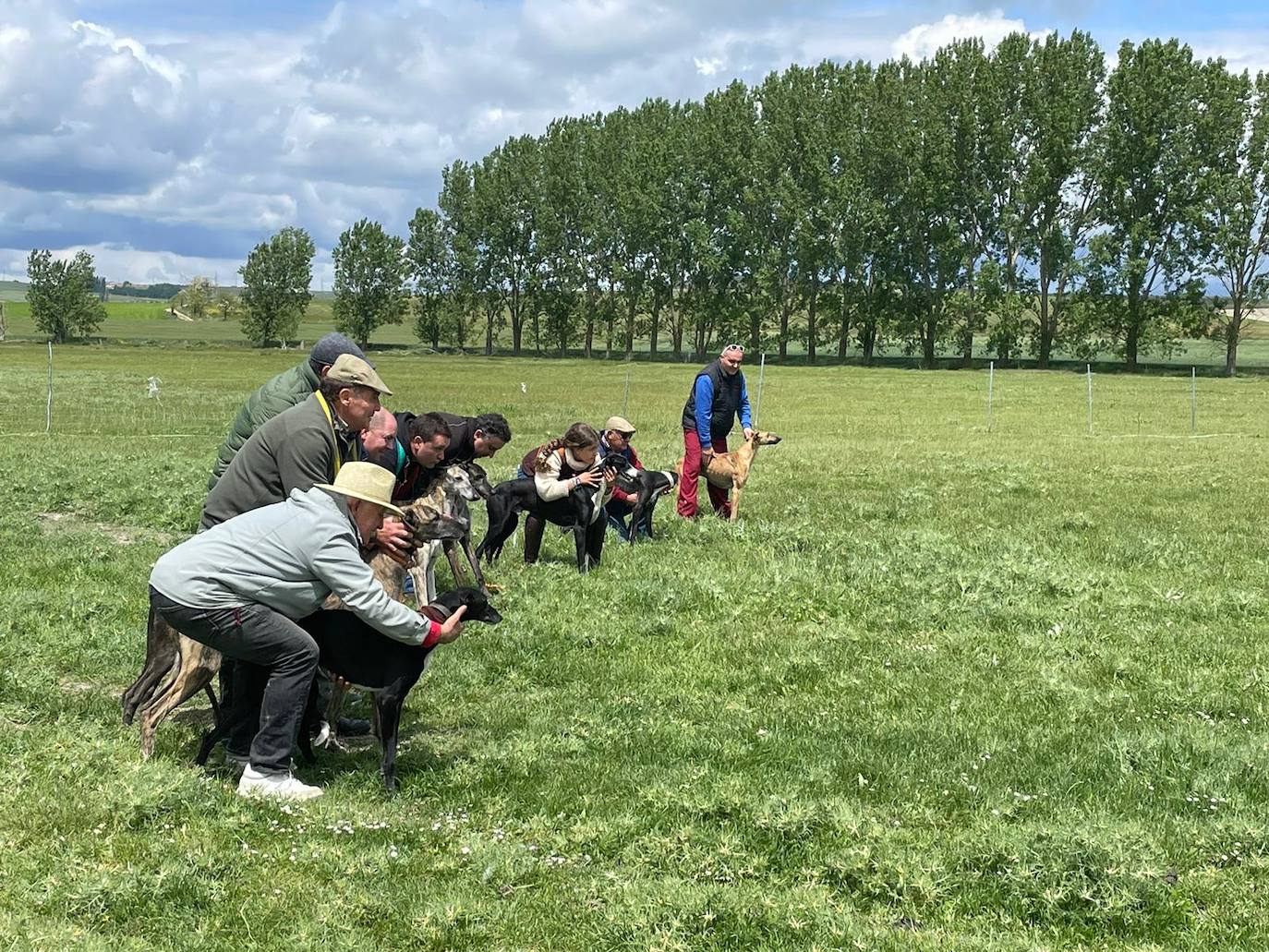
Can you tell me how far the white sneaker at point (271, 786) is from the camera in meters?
4.98

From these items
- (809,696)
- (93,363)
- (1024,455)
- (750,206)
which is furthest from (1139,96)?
(809,696)

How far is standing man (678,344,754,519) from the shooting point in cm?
1267

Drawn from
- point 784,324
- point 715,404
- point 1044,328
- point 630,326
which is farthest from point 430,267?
point 715,404

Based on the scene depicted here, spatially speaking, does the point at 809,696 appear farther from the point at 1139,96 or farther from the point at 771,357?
the point at 771,357

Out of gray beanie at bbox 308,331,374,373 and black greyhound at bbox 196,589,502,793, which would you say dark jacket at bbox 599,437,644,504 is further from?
black greyhound at bbox 196,589,502,793

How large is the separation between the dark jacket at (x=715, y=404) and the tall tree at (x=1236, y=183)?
50.7 metres

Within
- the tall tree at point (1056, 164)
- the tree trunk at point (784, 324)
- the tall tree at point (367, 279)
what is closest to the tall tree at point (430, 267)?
the tall tree at point (367, 279)

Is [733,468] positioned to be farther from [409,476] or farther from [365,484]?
[365,484]

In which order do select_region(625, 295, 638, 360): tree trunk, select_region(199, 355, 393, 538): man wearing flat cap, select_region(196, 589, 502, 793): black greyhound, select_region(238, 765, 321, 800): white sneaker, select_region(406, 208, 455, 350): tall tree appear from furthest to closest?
select_region(406, 208, 455, 350): tall tree < select_region(625, 295, 638, 360): tree trunk < select_region(199, 355, 393, 538): man wearing flat cap < select_region(196, 589, 502, 793): black greyhound < select_region(238, 765, 321, 800): white sneaker

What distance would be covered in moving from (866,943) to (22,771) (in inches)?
149

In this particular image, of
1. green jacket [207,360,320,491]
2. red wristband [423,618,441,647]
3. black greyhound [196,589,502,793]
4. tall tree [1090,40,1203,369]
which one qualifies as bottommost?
black greyhound [196,589,502,793]

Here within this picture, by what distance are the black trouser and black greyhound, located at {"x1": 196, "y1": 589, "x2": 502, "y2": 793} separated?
160 millimetres

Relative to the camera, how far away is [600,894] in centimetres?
428

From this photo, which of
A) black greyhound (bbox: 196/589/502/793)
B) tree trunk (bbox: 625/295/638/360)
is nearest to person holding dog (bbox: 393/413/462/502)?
black greyhound (bbox: 196/589/502/793)
